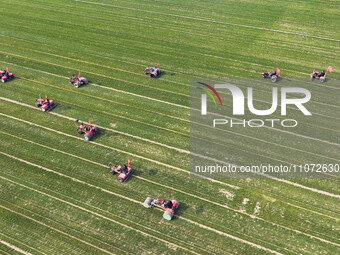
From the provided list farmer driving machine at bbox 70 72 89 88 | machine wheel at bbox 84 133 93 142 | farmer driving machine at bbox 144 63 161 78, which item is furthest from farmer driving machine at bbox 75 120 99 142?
farmer driving machine at bbox 144 63 161 78

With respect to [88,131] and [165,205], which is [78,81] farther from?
[165,205]

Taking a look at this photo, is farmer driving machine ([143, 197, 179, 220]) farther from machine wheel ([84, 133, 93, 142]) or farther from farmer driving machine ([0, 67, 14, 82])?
farmer driving machine ([0, 67, 14, 82])

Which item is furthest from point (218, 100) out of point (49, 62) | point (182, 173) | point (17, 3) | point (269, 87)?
point (17, 3)

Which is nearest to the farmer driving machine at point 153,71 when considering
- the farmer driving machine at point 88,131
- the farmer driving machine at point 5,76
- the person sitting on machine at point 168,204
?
the farmer driving machine at point 88,131

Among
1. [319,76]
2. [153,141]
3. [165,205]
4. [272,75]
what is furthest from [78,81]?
[319,76]

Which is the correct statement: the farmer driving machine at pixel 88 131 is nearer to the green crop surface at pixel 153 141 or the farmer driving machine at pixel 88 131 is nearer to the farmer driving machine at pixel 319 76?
the green crop surface at pixel 153 141

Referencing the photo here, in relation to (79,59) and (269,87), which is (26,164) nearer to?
(79,59)
